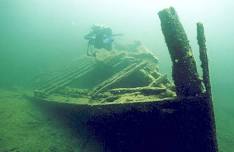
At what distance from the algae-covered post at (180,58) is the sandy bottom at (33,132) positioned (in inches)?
124

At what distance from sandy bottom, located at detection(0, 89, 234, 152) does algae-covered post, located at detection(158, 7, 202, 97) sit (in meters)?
3.14

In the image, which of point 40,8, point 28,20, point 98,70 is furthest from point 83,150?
point 40,8

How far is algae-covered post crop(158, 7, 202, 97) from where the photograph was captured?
5.25 metres

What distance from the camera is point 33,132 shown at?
8.05 metres

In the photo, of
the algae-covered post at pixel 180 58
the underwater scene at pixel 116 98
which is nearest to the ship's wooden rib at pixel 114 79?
the underwater scene at pixel 116 98

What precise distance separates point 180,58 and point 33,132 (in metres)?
4.73

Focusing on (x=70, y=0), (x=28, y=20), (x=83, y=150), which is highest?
(x=70, y=0)

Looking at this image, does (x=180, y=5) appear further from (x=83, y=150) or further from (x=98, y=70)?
(x=83, y=150)

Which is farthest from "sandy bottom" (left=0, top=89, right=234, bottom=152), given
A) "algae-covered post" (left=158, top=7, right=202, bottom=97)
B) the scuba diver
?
the scuba diver

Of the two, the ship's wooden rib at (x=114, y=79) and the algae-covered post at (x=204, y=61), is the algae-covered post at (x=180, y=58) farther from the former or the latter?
the ship's wooden rib at (x=114, y=79)

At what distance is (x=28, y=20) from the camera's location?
2723 centimetres

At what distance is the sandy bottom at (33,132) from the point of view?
7.19 metres

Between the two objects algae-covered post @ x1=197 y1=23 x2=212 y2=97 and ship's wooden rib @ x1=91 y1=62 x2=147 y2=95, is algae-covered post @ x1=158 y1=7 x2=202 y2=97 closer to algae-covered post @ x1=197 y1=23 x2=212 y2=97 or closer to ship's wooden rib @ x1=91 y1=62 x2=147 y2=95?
algae-covered post @ x1=197 y1=23 x2=212 y2=97

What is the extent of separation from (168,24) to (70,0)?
29.2 m
